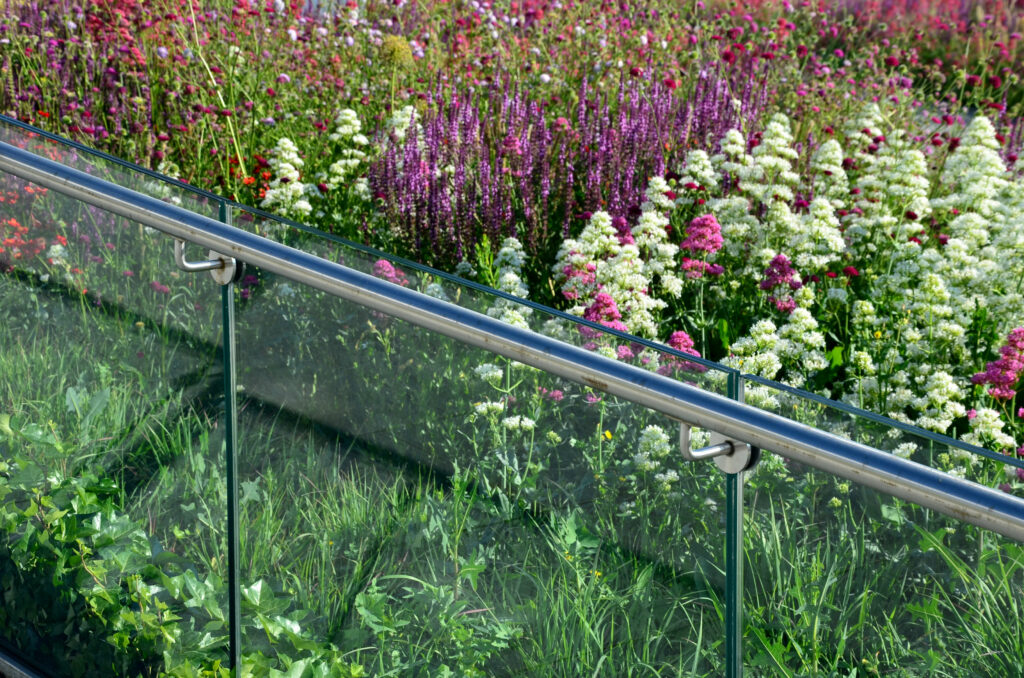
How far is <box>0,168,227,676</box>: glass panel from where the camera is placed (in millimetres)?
2688

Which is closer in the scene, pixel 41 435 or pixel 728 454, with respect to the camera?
pixel 728 454

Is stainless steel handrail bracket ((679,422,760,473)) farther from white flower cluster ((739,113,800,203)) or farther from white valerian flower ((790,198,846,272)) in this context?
white flower cluster ((739,113,800,203))

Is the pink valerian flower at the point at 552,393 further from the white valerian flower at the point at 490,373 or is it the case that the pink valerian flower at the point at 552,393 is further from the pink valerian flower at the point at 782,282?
the pink valerian flower at the point at 782,282

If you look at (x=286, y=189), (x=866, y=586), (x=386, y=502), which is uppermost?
(x=866, y=586)

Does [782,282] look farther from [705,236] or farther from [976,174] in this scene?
[976,174]

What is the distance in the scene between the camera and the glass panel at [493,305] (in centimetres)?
198

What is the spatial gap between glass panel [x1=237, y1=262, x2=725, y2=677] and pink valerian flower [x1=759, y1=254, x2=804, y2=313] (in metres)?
2.42

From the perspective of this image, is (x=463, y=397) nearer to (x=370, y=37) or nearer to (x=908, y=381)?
(x=908, y=381)

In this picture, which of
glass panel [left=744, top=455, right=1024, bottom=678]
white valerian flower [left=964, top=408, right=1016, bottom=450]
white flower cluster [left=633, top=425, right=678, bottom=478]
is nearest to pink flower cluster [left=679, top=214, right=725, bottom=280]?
white valerian flower [left=964, top=408, right=1016, bottom=450]

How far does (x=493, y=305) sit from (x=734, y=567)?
0.71 m

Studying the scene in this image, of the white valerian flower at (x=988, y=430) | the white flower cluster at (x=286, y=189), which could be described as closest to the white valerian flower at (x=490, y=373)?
the white valerian flower at (x=988, y=430)

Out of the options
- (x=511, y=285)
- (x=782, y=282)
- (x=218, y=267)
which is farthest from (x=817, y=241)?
(x=218, y=267)

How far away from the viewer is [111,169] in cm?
302

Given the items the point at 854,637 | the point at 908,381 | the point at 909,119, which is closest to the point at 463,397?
the point at 854,637
